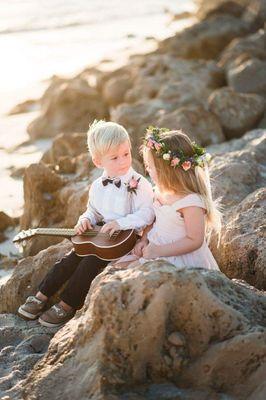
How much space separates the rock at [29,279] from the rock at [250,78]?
6707 millimetres

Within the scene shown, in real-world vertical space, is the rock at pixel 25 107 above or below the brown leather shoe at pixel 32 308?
above

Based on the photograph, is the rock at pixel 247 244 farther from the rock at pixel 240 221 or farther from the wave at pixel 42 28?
the wave at pixel 42 28

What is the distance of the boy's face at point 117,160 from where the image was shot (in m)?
4.30

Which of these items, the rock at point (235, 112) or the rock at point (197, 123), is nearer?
the rock at point (197, 123)

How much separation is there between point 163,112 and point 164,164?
607 cm

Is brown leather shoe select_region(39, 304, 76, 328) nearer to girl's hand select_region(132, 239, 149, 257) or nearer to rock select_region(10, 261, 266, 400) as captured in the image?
girl's hand select_region(132, 239, 149, 257)

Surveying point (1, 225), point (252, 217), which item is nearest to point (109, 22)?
point (1, 225)

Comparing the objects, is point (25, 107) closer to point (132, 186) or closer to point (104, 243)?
point (132, 186)

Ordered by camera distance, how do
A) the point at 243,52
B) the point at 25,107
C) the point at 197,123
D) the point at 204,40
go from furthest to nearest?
the point at 204,40 < the point at 25,107 < the point at 243,52 < the point at 197,123

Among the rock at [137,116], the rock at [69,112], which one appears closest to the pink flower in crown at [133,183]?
the rock at [137,116]

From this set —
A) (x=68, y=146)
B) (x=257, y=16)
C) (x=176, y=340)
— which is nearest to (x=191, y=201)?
(x=176, y=340)

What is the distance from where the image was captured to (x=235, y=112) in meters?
9.54

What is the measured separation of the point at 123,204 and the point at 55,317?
803 mm

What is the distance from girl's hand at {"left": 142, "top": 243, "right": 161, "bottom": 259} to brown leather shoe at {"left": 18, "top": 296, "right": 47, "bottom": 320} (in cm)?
77
